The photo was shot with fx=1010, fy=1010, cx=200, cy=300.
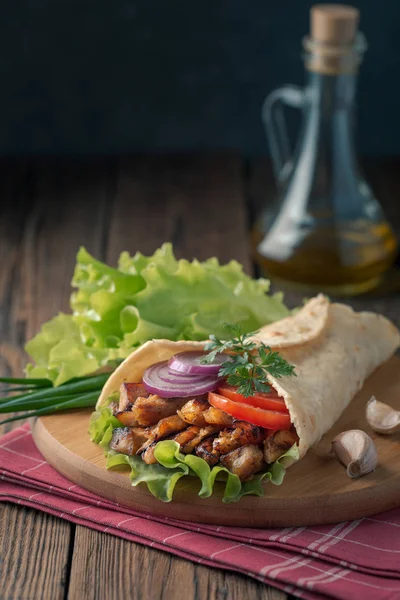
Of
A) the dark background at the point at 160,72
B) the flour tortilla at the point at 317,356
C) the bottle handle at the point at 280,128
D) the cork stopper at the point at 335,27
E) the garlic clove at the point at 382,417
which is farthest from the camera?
the dark background at the point at 160,72

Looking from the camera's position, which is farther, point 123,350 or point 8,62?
point 8,62

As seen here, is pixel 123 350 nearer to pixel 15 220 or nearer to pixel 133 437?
pixel 133 437

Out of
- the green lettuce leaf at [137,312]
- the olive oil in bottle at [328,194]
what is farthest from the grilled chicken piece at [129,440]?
the olive oil in bottle at [328,194]

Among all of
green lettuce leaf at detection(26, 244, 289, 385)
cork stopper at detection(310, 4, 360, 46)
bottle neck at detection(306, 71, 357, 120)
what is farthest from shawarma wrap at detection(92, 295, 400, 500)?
cork stopper at detection(310, 4, 360, 46)

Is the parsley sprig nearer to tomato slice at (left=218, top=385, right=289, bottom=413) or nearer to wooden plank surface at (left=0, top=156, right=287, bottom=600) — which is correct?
tomato slice at (left=218, top=385, right=289, bottom=413)

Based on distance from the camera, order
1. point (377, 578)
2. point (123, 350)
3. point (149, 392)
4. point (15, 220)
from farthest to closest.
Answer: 1. point (15, 220)
2. point (123, 350)
3. point (149, 392)
4. point (377, 578)

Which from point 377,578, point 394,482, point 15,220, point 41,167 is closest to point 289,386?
point 394,482

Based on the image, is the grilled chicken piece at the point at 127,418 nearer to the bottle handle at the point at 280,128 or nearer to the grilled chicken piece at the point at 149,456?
the grilled chicken piece at the point at 149,456
